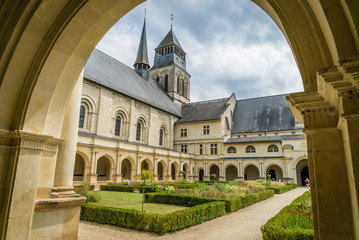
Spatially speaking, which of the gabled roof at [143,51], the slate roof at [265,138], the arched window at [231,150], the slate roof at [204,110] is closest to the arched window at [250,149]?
the slate roof at [265,138]

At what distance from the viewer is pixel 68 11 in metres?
3.47

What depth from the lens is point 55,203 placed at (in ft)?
12.5

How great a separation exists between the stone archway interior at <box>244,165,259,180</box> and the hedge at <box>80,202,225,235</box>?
974 inches

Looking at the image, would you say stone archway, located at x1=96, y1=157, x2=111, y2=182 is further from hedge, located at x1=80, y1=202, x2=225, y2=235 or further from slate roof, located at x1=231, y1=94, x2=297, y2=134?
slate roof, located at x1=231, y1=94, x2=297, y2=134

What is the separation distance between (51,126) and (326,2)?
413 cm

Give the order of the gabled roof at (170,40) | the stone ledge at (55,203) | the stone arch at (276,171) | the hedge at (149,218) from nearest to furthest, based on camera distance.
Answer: the stone ledge at (55,203) → the hedge at (149,218) → the stone arch at (276,171) → the gabled roof at (170,40)

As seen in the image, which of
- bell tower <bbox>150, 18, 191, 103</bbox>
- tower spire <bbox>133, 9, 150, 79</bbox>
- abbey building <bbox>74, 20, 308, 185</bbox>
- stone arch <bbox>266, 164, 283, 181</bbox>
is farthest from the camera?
bell tower <bbox>150, 18, 191, 103</bbox>

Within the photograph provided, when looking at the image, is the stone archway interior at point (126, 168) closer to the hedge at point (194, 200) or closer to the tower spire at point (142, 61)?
the hedge at point (194, 200)

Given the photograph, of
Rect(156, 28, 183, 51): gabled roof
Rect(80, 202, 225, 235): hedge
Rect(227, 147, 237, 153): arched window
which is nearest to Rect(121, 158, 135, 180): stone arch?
Rect(227, 147, 237, 153): arched window

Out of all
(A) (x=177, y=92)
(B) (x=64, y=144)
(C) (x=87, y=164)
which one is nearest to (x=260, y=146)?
(A) (x=177, y=92)

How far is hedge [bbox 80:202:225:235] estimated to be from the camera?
6.61m

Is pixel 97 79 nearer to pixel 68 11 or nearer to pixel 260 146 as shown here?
pixel 68 11

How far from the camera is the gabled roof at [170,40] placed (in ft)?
135

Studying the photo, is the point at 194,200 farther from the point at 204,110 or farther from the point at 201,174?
the point at 204,110
